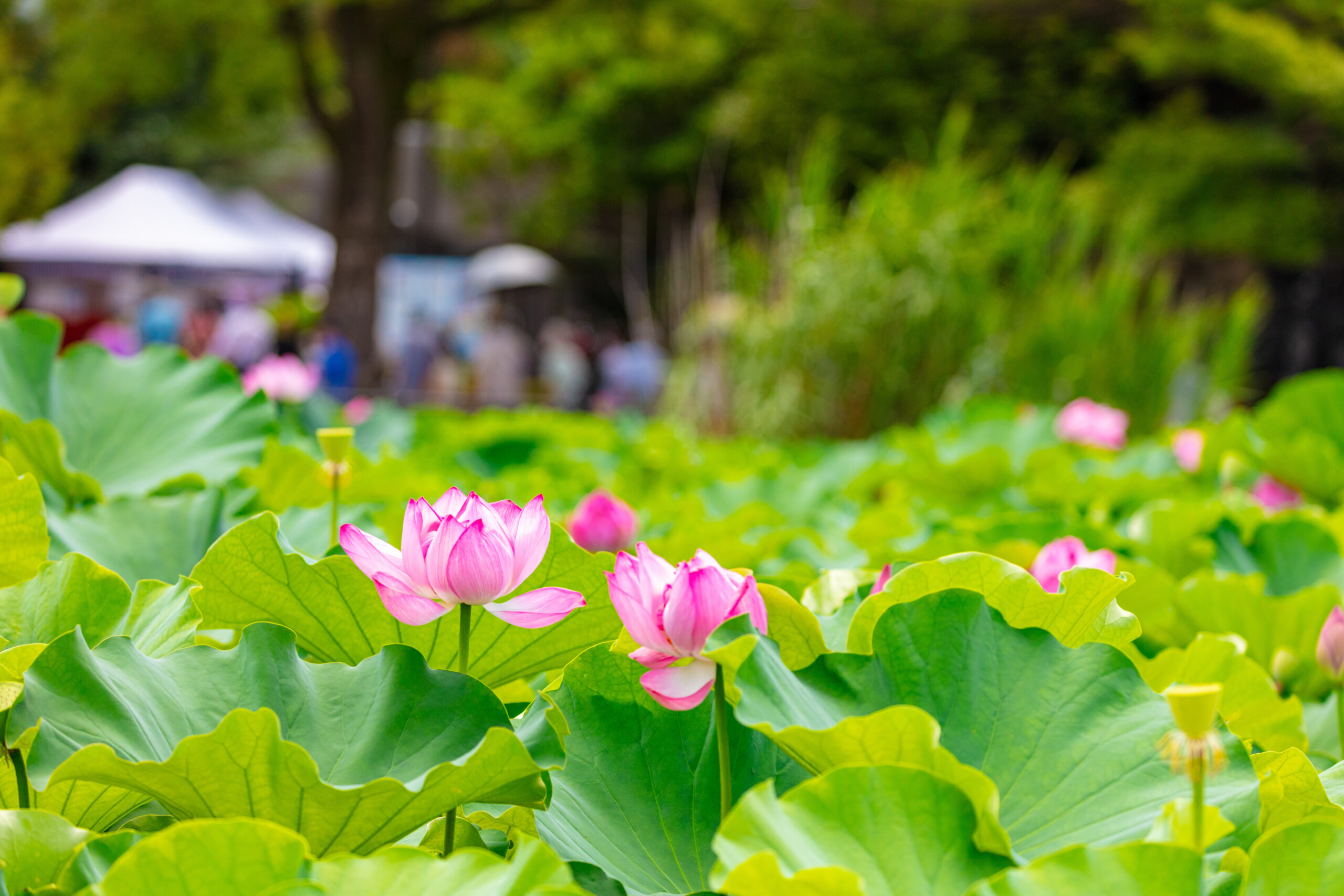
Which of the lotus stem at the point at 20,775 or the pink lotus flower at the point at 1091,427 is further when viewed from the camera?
the pink lotus flower at the point at 1091,427

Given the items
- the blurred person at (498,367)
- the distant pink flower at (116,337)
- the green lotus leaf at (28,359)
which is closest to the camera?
the green lotus leaf at (28,359)

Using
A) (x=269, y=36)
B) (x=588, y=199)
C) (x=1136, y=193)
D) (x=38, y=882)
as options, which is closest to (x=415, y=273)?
(x=588, y=199)

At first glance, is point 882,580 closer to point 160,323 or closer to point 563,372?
→ point 160,323

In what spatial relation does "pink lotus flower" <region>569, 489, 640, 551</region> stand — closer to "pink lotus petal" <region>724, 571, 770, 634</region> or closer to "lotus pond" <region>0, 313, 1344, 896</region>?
"lotus pond" <region>0, 313, 1344, 896</region>

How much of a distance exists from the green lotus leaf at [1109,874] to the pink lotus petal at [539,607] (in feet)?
0.91

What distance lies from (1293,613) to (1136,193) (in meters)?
9.90

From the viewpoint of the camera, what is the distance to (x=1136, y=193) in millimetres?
10297

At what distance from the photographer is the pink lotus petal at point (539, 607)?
715 millimetres

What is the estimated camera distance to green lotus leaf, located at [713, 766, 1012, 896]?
57 cm

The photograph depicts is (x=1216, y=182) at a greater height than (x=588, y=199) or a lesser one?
greater

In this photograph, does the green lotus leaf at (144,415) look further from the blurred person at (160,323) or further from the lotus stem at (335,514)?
the blurred person at (160,323)

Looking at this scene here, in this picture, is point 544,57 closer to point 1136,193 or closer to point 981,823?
point 1136,193

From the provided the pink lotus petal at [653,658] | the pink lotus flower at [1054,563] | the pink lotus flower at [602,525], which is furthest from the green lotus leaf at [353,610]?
the pink lotus flower at [602,525]

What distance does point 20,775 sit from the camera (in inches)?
25.2
